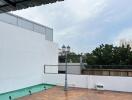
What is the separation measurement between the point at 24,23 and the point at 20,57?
9.30 ft

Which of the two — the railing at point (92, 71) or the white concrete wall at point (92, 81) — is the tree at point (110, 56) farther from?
the white concrete wall at point (92, 81)

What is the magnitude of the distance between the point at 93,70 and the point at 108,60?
25.6 ft

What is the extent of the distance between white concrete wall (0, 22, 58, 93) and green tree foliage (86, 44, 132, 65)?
8.48 m

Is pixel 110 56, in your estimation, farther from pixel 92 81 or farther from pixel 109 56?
pixel 92 81

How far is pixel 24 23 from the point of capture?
40.2 feet

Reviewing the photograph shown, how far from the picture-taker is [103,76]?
10.6 m

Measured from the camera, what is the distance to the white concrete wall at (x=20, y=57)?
30.2 ft

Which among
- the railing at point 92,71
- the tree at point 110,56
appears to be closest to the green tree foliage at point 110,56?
the tree at point 110,56

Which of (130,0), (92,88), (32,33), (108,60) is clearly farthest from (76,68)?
(108,60)

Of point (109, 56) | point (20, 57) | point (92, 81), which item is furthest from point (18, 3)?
point (109, 56)

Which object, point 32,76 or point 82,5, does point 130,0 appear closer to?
point 82,5

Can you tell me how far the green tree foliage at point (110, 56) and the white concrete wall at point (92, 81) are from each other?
846 centimetres

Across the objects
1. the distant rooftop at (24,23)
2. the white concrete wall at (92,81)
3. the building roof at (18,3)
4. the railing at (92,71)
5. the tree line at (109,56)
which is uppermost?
the distant rooftop at (24,23)

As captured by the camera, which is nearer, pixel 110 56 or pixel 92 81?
pixel 92 81
